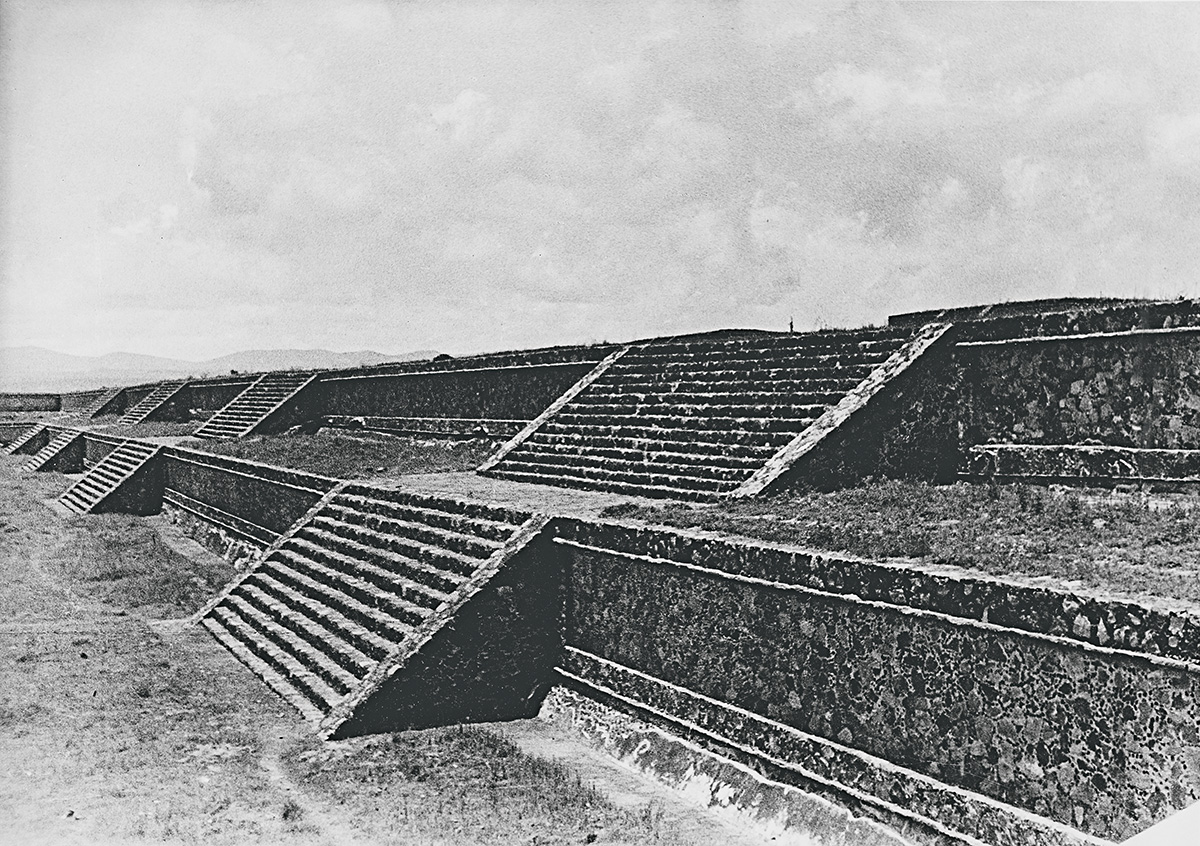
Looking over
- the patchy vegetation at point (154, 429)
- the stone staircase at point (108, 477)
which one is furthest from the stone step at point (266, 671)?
the patchy vegetation at point (154, 429)

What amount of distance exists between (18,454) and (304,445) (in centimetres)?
2047

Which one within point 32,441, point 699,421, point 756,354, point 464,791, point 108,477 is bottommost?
point 464,791

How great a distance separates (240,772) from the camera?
6.84 m

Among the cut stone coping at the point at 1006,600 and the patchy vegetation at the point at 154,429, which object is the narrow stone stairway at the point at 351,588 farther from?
the patchy vegetation at the point at 154,429

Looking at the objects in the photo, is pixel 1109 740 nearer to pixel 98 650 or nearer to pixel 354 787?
pixel 354 787

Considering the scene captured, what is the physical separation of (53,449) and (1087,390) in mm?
28557

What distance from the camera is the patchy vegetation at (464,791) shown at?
5.96 metres

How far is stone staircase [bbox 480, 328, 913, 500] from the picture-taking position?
10000 mm

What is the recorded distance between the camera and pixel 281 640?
31.9 ft

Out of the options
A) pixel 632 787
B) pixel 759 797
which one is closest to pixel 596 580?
pixel 632 787

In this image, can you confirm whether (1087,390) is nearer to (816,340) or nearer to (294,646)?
(816,340)

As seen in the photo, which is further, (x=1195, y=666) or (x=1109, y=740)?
(x=1109, y=740)

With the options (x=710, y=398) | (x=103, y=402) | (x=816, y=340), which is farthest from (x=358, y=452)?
(x=103, y=402)

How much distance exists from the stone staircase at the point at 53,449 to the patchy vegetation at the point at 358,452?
9781mm
